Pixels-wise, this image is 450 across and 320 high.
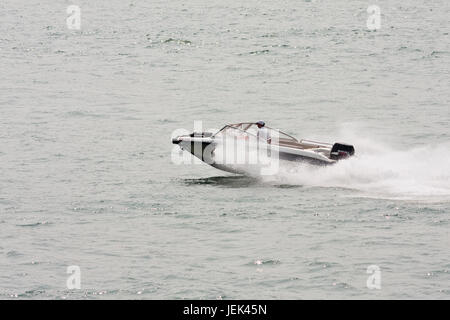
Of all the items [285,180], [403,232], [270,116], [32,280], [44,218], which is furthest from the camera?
[270,116]

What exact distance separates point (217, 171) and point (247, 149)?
114 inches

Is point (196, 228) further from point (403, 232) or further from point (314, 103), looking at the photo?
point (314, 103)

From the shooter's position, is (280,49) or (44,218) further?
(280,49)

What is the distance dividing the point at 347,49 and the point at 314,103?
1484cm

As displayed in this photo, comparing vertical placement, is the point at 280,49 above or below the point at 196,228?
above

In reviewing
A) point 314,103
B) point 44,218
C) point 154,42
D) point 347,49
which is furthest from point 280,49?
point 44,218

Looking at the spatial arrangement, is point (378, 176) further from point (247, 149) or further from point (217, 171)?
point (217, 171)

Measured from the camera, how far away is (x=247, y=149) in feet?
103

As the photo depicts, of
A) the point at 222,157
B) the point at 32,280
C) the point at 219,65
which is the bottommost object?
the point at 32,280

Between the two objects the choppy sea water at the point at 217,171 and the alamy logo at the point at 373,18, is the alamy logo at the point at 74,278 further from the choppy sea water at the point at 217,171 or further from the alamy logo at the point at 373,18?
the alamy logo at the point at 373,18

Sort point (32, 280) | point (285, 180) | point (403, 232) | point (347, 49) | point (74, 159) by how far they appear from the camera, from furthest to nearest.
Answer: point (347, 49) < point (74, 159) < point (285, 180) < point (403, 232) < point (32, 280)

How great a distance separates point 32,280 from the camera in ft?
77.3

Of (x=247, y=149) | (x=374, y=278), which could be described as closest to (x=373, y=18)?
(x=247, y=149)

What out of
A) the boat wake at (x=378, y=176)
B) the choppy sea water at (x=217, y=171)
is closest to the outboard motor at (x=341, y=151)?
the boat wake at (x=378, y=176)
